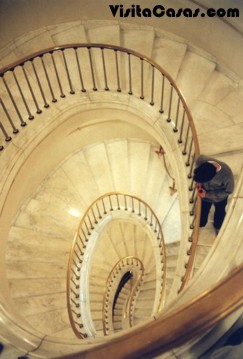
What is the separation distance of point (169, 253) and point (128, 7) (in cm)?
578

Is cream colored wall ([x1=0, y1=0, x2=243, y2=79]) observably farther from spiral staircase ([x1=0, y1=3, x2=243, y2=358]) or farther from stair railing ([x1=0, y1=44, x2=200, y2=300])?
stair railing ([x1=0, y1=44, x2=200, y2=300])

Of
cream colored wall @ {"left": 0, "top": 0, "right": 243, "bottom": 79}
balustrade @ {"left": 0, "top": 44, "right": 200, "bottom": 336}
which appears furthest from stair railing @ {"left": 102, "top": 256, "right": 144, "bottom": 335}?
cream colored wall @ {"left": 0, "top": 0, "right": 243, "bottom": 79}

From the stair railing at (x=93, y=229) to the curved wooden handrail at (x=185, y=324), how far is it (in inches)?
194

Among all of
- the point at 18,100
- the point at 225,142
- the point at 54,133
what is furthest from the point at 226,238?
the point at 18,100

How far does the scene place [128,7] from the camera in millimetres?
6715

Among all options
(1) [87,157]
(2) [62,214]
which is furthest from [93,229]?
(1) [87,157]

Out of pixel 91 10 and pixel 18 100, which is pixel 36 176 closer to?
pixel 18 100

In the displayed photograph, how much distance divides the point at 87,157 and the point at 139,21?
355cm

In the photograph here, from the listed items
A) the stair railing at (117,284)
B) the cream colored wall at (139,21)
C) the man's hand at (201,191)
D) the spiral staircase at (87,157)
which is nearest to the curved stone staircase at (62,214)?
the spiral staircase at (87,157)

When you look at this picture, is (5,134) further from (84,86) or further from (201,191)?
(201,191)

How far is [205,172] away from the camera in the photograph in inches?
144

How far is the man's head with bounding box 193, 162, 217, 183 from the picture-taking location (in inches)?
144

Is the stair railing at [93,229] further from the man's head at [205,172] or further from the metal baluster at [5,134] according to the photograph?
the man's head at [205,172]

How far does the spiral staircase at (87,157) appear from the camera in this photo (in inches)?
218
